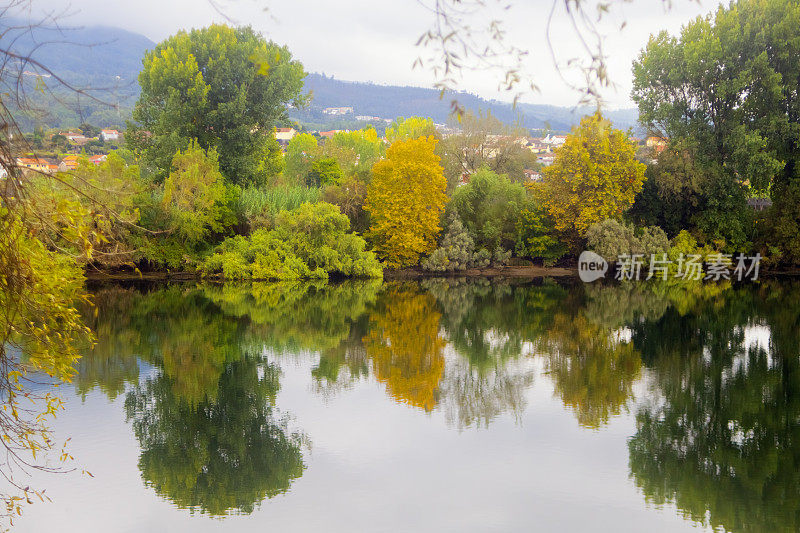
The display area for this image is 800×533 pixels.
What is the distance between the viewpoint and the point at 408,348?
15992 millimetres

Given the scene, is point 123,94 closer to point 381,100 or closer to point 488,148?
point 488,148

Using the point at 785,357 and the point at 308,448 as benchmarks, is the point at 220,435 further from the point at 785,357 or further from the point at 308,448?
the point at 785,357

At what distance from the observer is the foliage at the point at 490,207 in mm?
31938

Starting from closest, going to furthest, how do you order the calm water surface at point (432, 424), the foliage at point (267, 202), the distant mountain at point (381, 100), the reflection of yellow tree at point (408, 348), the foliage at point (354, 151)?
the calm water surface at point (432, 424) < the reflection of yellow tree at point (408, 348) < the foliage at point (267, 202) < the foliage at point (354, 151) < the distant mountain at point (381, 100)

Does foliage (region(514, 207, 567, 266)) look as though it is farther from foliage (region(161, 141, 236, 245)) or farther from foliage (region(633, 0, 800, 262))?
foliage (region(161, 141, 236, 245))

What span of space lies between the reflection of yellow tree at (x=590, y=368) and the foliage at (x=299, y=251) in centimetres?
1190

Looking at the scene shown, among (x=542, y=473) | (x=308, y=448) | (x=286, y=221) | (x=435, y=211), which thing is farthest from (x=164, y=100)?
(x=542, y=473)

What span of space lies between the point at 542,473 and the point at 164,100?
26.6 metres

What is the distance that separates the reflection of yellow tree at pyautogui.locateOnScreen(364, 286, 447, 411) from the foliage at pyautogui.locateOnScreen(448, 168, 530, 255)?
9.40 m

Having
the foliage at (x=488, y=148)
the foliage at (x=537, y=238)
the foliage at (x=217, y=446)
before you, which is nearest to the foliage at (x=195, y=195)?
the foliage at (x=537, y=238)

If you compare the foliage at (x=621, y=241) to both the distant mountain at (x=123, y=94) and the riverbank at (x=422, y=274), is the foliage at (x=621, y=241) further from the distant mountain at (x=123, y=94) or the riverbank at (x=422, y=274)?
the distant mountain at (x=123, y=94)

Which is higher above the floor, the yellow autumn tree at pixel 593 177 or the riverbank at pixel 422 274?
the yellow autumn tree at pixel 593 177

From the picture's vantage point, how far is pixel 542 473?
897 cm

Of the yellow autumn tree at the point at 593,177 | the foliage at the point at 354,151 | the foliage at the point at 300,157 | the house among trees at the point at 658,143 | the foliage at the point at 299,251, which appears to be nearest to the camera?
the foliage at the point at 299,251
